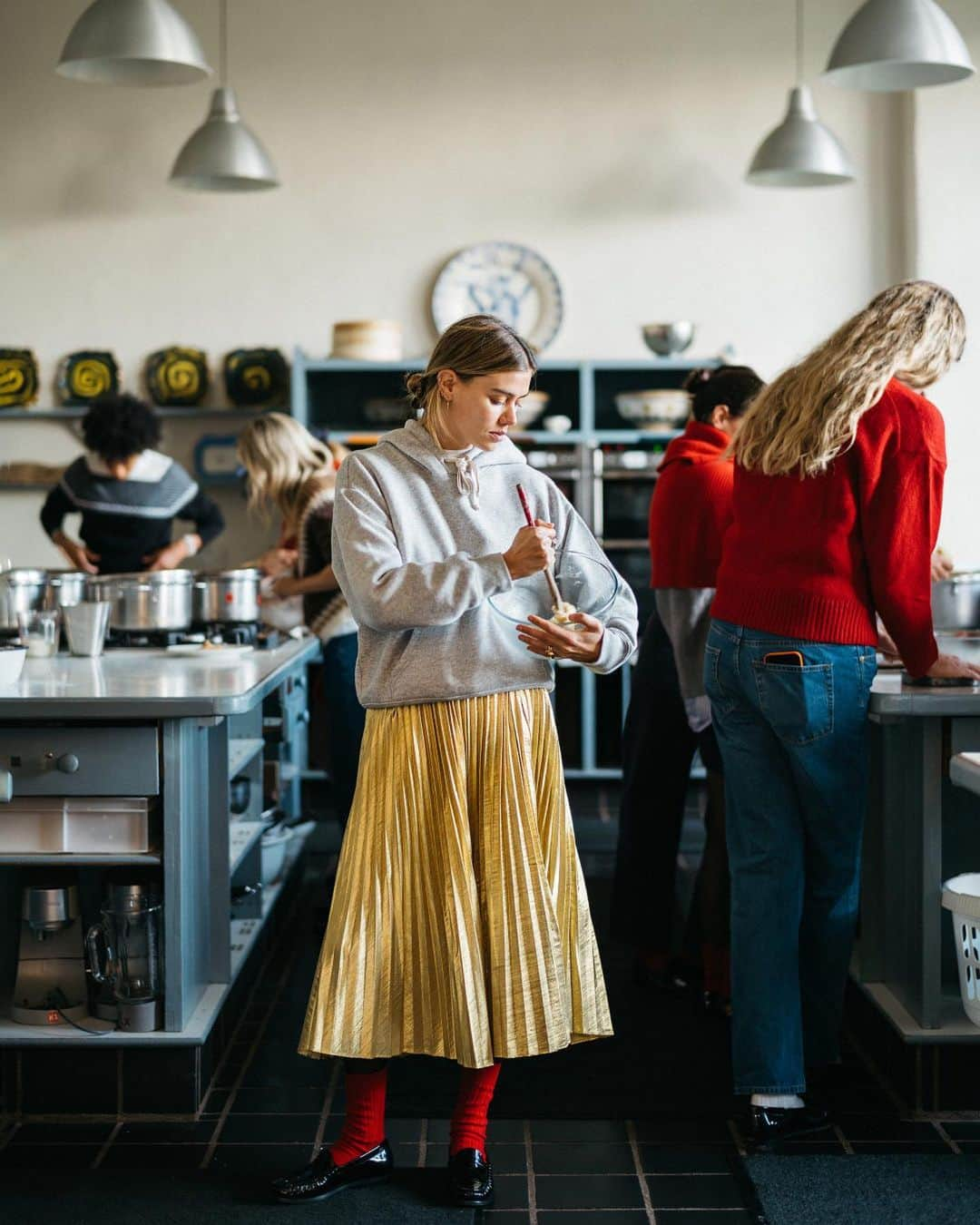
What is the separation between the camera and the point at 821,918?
2645 mm

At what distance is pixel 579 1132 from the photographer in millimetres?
2719

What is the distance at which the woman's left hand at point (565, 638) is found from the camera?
87.5 inches

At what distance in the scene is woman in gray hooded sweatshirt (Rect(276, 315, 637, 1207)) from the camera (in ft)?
7.40

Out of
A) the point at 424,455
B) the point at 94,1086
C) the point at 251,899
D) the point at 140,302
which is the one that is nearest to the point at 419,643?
the point at 424,455

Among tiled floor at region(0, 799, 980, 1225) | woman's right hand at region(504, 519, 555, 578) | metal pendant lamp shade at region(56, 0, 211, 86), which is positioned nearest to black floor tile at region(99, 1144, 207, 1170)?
tiled floor at region(0, 799, 980, 1225)

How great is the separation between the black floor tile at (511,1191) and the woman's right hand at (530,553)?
1073 mm

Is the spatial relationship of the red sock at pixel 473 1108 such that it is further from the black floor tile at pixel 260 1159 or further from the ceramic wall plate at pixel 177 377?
the ceramic wall plate at pixel 177 377

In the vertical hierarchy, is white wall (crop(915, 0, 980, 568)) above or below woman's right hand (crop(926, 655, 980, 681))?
above

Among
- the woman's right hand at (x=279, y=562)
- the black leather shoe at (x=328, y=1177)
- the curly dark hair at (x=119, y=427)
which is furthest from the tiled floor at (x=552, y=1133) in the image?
the curly dark hair at (x=119, y=427)

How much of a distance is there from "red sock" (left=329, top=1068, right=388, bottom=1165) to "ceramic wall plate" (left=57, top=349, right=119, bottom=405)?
15.8 feet

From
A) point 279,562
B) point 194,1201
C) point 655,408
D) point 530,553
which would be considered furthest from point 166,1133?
point 655,408

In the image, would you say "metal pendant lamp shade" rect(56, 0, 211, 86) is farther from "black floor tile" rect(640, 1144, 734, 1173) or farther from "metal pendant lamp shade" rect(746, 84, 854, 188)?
"black floor tile" rect(640, 1144, 734, 1173)

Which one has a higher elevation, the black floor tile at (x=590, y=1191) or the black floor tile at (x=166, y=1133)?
the black floor tile at (x=166, y=1133)

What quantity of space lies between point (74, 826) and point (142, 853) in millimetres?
137
